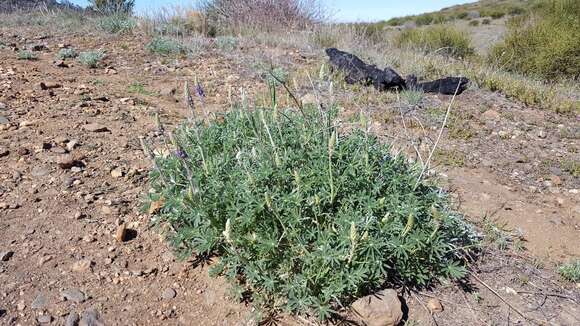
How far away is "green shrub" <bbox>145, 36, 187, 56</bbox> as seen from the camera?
6273mm

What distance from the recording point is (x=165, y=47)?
6.28 meters

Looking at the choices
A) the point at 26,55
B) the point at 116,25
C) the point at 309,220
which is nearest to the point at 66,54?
the point at 26,55

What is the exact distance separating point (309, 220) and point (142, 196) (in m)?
1.16

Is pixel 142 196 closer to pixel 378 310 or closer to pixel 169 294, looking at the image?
pixel 169 294

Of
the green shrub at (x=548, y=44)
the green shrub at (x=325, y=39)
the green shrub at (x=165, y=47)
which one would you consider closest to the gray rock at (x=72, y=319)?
the green shrub at (x=165, y=47)

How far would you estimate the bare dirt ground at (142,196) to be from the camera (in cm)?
216

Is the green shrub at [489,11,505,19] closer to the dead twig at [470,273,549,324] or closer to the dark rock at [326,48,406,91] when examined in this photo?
the dark rock at [326,48,406,91]

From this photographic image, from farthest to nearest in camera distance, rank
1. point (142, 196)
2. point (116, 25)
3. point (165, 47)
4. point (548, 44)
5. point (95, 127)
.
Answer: point (548, 44), point (116, 25), point (165, 47), point (95, 127), point (142, 196)

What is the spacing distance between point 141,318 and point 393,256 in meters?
1.16

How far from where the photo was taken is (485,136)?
15.1 feet

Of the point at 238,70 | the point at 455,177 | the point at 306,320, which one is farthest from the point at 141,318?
the point at 238,70

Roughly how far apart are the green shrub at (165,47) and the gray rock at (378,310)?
16.8 ft

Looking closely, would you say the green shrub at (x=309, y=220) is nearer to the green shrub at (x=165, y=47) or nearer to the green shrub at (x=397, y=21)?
the green shrub at (x=165, y=47)

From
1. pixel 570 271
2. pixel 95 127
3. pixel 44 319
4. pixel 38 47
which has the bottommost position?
pixel 570 271
